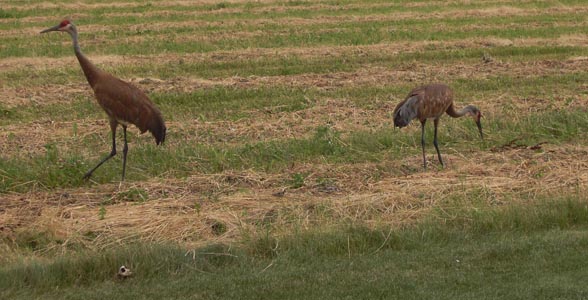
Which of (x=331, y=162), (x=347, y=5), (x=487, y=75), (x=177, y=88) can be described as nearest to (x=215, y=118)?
(x=177, y=88)

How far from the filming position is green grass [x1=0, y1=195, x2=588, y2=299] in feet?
22.2

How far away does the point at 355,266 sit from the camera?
7.25m

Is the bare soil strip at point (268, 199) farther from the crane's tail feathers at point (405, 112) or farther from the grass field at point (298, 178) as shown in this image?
the crane's tail feathers at point (405, 112)

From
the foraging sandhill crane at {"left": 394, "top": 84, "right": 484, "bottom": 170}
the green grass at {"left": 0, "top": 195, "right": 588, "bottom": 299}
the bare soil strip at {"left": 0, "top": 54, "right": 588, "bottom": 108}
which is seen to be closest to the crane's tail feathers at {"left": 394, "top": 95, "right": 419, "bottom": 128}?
the foraging sandhill crane at {"left": 394, "top": 84, "right": 484, "bottom": 170}

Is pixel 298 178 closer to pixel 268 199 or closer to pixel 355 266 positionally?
pixel 268 199

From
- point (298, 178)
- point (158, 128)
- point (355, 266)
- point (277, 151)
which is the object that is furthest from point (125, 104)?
point (355, 266)

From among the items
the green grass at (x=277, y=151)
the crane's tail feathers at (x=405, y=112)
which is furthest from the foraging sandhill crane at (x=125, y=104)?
the crane's tail feathers at (x=405, y=112)

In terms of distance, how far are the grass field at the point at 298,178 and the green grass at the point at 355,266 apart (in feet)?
0.06

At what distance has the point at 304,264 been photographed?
7.31m

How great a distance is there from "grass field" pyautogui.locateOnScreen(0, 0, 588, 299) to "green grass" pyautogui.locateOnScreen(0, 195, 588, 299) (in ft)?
0.06

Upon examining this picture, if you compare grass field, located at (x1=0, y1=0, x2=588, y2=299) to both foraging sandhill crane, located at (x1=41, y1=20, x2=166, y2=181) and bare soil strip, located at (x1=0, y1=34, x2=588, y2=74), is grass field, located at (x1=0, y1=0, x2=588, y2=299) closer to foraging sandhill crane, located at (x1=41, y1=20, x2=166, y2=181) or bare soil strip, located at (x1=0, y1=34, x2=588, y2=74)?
bare soil strip, located at (x1=0, y1=34, x2=588, y2=74)

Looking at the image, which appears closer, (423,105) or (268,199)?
(268,199)

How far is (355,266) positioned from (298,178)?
2.31m

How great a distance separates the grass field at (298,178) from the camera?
7070mm
